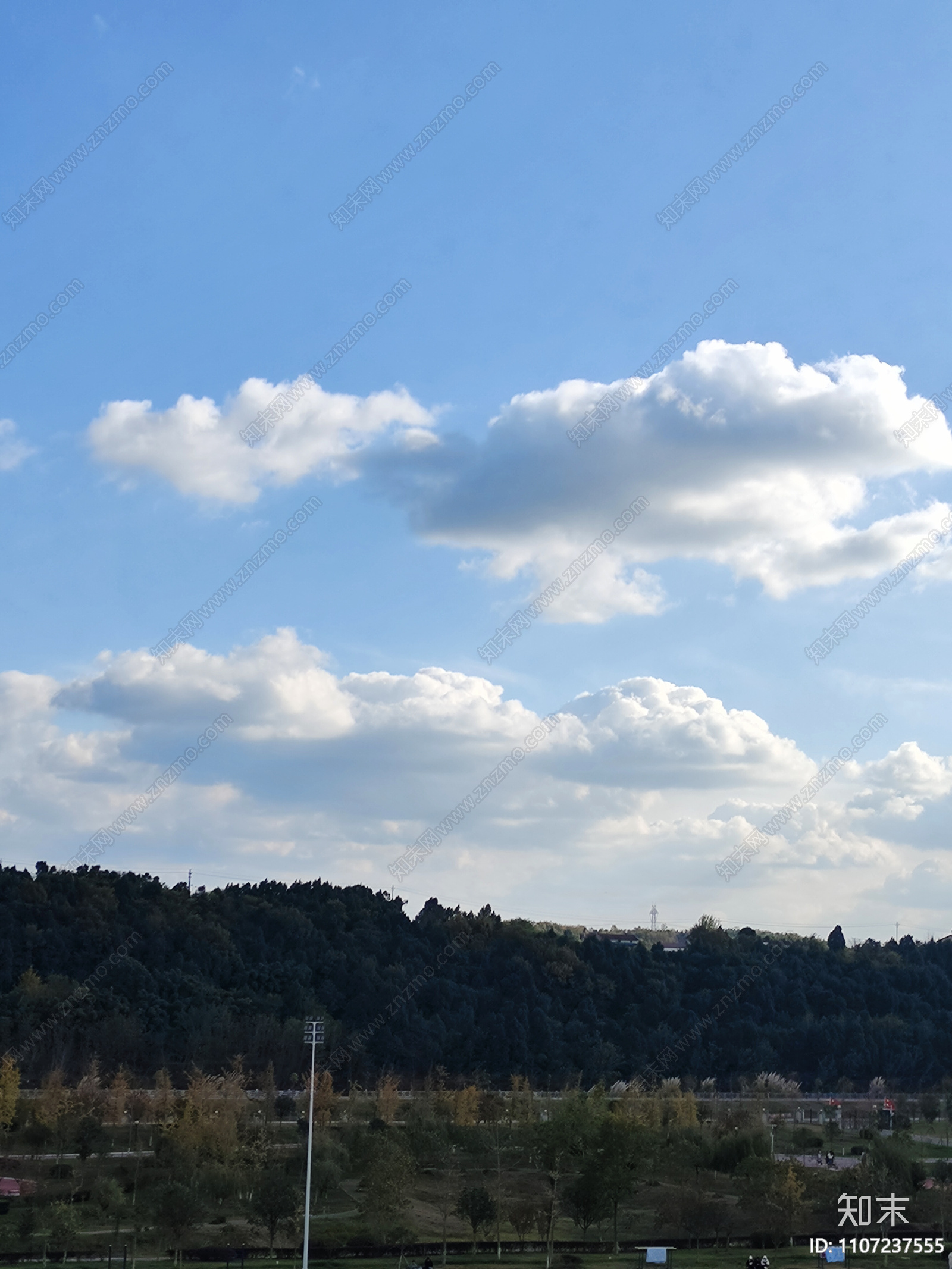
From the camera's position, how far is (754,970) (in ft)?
455

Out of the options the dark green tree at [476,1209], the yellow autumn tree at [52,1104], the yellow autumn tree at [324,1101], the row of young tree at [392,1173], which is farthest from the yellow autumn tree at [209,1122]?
the dark green tree at [476,1209]

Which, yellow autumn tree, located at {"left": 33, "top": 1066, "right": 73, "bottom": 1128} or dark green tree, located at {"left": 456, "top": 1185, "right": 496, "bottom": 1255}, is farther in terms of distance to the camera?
yellow autumn tree, located at {"left": 33, "top": 1066, "right": 73, "bottom": 1128}

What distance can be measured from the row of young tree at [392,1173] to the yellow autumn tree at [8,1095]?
15 cm


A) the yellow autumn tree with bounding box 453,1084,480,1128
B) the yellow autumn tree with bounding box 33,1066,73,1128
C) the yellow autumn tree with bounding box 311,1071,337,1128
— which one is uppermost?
the yellow autumn tree with bounding box 33,1066,73,1128

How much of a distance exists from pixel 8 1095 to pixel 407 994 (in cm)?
5223

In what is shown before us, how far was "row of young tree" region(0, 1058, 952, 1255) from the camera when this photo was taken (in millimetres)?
56312

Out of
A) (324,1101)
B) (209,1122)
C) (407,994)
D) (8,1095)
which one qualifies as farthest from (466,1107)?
(407,994)

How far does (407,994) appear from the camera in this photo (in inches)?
4769

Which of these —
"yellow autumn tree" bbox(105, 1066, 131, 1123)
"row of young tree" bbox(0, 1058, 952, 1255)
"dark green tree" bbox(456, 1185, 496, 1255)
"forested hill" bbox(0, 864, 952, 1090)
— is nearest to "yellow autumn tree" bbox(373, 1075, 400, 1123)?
"row of young tree" bbox(0, 1058, 952, 1255)

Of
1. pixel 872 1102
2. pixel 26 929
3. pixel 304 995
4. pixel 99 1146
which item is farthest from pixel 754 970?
pixel 99 1146

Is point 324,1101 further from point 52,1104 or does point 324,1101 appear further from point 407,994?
point 407,994

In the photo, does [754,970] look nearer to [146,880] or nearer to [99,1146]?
[146,880]

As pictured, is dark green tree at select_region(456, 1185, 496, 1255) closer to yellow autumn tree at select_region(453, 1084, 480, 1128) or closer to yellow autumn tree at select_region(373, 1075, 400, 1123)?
yellow autumn tree at select_region(453, 1084, 480, 1128)

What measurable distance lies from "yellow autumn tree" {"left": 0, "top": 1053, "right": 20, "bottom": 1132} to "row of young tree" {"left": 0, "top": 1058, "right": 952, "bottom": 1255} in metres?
0.15
